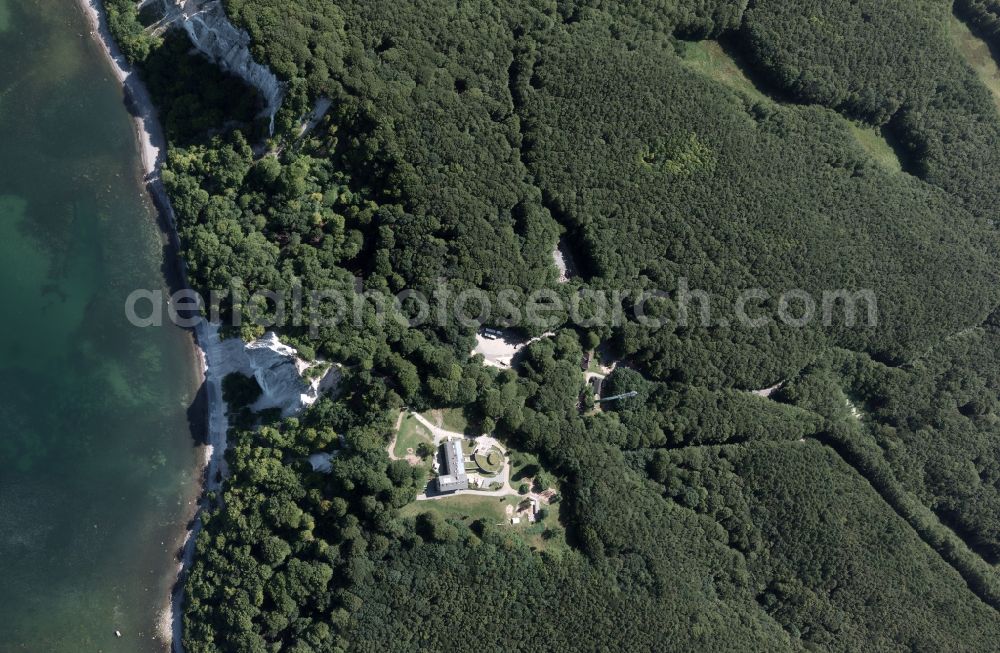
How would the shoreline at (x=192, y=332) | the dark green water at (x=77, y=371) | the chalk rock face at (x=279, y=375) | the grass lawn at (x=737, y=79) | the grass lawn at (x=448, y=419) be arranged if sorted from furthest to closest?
the grass lawn at (x=737, y=79) < the shoreline at (x=192, y=332) < the dark green water at (x=77, y=371) < the grass lawn at (x=448, y=419) < the chalk rock face at (x=279, y=375)

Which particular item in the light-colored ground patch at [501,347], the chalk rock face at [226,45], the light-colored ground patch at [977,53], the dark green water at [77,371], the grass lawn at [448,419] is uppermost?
the light-colored ground patch at [977,53]

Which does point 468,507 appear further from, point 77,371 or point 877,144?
point 877,144

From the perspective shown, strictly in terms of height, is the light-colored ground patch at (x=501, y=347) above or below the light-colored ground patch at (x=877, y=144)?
below

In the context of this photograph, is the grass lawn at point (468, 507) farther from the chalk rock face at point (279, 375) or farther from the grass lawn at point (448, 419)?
the chalk rock face at point (279, 375)

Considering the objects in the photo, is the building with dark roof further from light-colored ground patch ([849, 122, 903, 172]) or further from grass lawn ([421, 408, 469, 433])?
light-colored ground patch ([849, 122, 903, 172])

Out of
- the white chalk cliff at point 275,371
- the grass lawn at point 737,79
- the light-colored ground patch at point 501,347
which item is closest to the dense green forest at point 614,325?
the grass lawn at point 737,79

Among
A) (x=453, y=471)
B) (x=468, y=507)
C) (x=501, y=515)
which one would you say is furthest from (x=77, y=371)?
(x=501, y=515)

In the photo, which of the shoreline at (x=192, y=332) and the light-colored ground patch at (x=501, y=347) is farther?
the light-colored ground patch at (x=501, y=347)

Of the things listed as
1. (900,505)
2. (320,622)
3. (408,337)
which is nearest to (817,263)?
(900,505)

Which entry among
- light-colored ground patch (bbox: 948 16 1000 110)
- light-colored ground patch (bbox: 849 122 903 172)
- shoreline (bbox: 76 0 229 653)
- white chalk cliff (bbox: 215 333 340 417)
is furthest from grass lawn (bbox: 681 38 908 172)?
shoreline (bbox: 76 0 229 653)
